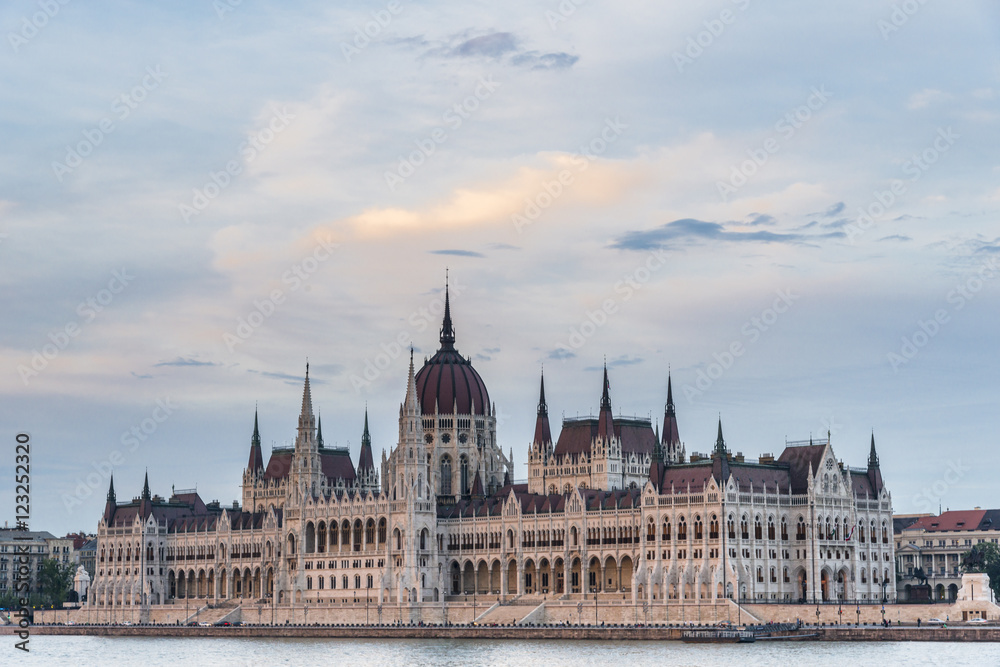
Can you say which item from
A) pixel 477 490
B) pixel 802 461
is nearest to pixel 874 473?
pixel 802 461

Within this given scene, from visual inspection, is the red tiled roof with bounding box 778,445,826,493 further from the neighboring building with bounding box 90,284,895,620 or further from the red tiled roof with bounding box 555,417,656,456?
the red tiled roof with bounding box 555,417,656,456

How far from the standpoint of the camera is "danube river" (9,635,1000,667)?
12331cm

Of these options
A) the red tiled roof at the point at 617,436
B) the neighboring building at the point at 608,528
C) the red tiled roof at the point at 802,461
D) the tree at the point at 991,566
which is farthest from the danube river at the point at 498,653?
the tree at the point at 991,566

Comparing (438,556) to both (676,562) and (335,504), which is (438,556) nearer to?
(335,504)

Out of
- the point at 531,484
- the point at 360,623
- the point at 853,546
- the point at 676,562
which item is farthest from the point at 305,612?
the point at 853,546

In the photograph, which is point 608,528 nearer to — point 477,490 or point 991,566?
point 477,490

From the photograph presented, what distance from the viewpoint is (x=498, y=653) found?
140375 millimetres

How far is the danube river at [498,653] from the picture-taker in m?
123

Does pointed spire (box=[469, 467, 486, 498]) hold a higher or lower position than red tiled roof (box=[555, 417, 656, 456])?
lower

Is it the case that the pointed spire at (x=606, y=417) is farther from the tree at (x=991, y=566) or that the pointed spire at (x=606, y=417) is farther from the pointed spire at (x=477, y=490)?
the tree at (x=991, y=566)

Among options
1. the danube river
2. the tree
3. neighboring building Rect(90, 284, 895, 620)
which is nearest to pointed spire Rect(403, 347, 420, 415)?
neighboring building Rect(90, 284, 895, 620)

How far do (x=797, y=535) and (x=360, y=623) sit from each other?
44.6 m

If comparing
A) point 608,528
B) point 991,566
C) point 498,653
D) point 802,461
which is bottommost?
point 498,653

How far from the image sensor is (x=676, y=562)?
164375 mm
